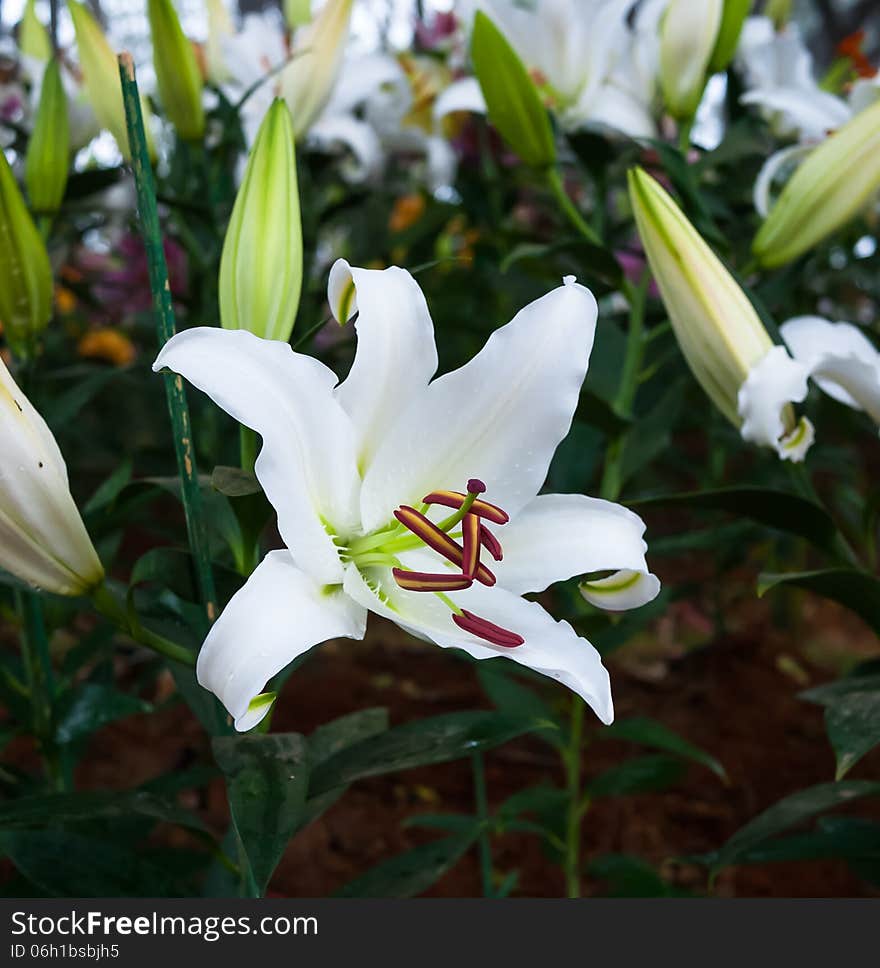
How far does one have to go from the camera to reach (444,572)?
1.30 ft

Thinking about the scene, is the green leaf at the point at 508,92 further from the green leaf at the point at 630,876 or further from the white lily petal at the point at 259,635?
the green leaf at the point at 630,876

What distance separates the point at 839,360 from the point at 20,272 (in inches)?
16.3

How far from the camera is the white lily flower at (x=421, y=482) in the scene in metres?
0.34

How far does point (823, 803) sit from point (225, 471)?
0.35m

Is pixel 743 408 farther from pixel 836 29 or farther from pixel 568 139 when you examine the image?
pixel 836 29

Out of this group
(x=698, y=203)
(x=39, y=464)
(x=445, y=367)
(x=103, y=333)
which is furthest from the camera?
(x=103, y=333)

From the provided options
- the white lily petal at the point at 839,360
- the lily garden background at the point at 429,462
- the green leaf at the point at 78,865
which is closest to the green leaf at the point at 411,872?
the lily garden background at the point at 429,462

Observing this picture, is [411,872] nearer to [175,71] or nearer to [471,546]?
[471,546]

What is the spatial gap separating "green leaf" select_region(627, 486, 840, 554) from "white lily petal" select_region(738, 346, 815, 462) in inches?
1.2

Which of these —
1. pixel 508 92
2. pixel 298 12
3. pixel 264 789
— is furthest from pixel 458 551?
pixel 298 12

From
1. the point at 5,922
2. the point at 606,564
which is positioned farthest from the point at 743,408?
the point at 5,922

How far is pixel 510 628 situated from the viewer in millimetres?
373

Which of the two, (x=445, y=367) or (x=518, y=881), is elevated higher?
(x=445, y=367)

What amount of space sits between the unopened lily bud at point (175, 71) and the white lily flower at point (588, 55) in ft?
0.81
